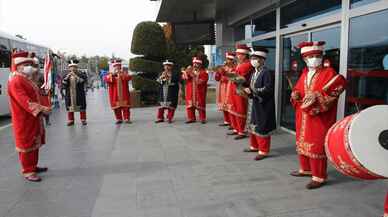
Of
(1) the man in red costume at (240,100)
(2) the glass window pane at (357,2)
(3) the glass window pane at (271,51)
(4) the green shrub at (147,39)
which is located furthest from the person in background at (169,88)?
(4) the green shrub at (147,39)

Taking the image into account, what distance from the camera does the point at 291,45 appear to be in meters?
7.23

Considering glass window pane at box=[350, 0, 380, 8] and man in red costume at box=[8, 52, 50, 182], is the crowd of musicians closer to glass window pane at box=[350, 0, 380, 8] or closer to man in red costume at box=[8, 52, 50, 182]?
man in red costume at box=[8, 52, 50, 182]

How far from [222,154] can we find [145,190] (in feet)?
6.33

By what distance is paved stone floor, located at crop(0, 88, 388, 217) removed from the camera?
3.54 metres

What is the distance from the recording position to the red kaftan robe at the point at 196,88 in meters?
8.64

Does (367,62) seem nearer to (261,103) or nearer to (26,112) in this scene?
(261,103)

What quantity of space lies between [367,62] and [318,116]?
1.64 metres

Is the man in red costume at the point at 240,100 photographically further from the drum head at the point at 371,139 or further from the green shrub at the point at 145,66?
the green shrub at the point at 145,66

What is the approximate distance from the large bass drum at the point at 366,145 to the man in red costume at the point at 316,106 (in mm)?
1206

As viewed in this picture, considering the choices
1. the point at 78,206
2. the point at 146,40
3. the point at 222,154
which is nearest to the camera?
the point at 78,206

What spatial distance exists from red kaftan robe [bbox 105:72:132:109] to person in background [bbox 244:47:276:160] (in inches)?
173

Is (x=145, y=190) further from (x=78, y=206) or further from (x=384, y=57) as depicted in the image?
(x=384, y=57)

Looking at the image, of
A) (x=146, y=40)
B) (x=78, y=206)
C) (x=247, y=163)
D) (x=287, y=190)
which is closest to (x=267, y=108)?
(x=247, y=163)

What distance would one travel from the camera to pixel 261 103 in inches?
207
